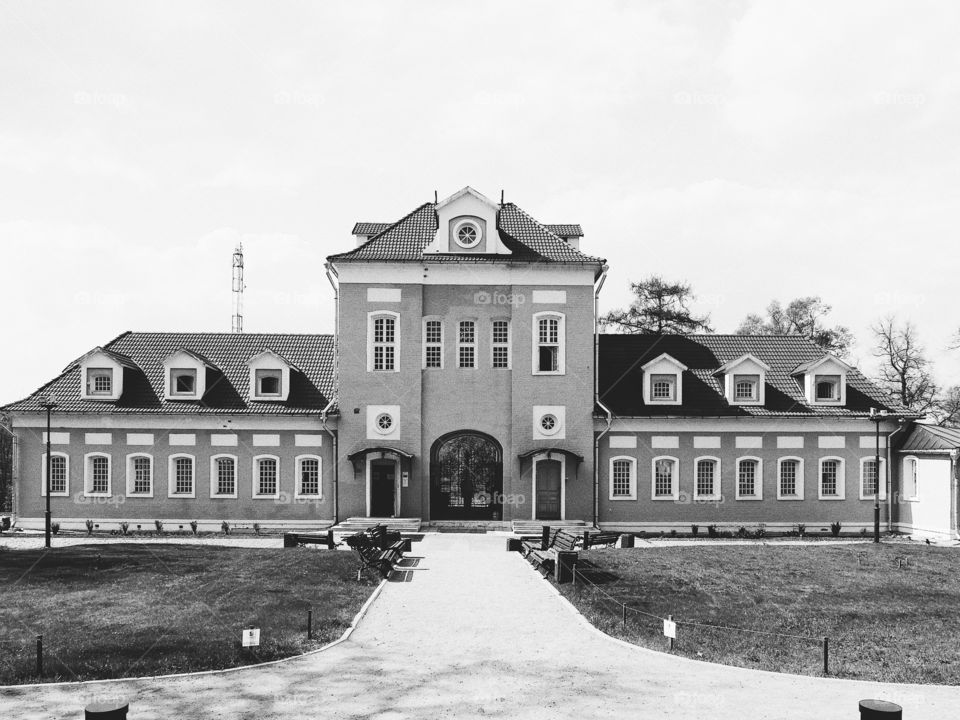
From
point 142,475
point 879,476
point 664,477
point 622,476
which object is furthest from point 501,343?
point 879,476

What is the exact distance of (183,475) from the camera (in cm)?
3338

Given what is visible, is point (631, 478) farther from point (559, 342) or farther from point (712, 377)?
point (559, 342)

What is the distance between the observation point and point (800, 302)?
2279 inches

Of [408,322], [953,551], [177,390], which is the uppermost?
[408,322]

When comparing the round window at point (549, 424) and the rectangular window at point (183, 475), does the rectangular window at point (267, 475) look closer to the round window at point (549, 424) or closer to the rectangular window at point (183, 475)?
the rectangular window at point (183, 475)

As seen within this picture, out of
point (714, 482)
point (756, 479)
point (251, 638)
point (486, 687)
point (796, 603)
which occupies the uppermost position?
point (756, 479)

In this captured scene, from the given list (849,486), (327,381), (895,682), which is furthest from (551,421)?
(895,682)

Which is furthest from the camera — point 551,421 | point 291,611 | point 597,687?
point 551,421

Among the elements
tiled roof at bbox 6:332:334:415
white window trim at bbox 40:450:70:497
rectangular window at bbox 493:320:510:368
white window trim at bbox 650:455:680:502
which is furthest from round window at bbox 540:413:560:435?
white window trim at bbox 40:450:70:497

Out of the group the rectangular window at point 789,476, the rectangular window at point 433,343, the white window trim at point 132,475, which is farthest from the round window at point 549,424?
the white window trim at point 132,475

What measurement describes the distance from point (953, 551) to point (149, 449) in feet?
95.9

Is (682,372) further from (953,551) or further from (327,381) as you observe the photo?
(327,381)

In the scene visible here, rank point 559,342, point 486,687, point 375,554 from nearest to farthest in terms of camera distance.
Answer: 1. point 486,687
2. point 375,554
3. point 559,342

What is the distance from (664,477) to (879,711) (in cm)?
2542
